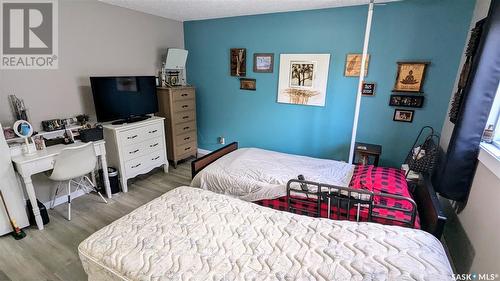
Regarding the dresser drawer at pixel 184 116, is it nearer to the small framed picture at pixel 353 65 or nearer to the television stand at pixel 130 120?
the television stand at pixel 130 120

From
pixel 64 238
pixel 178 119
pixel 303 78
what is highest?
pixel 303 78

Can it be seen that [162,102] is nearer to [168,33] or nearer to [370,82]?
[168,33]

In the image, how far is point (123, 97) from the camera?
9.34 feet

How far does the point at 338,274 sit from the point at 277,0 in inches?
103

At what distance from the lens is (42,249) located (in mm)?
1952

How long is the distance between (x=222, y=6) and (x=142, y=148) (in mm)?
2049

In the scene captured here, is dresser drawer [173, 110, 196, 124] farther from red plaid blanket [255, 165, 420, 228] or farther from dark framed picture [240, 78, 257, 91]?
red plaid blanket [255, 165, 420, 228]

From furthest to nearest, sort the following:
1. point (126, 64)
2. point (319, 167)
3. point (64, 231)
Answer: point (126, 64)
point (319, 167)
point (64, 231)

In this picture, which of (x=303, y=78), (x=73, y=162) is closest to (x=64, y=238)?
(x=73, y=162)

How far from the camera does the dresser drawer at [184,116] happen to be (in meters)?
3.44

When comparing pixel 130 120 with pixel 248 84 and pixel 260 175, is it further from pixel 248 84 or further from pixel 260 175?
pixel 260 175

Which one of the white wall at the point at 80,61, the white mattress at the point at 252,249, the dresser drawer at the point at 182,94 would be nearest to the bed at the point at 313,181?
the white mattress at the point at 252,249

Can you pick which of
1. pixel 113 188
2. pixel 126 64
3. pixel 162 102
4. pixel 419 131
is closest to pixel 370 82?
pixel 419 131

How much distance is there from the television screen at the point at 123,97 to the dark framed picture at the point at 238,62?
1165 millimetres
